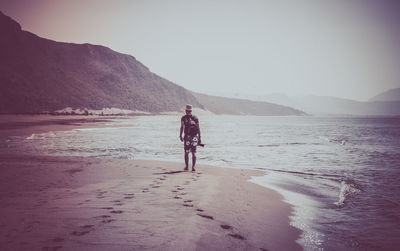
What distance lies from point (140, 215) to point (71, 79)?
438 ft

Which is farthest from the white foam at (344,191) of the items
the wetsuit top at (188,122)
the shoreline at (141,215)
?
the wetsuit top at (188,122)

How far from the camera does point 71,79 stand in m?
121

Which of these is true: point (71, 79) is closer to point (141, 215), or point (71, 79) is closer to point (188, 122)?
point (188, 122)

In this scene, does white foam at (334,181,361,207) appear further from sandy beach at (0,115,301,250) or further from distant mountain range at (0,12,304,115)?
distant mountain range at (0,12,304,115)

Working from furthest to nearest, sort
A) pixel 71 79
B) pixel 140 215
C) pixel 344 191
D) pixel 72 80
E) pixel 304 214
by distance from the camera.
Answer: pixel 72 80 < pixel 71 79 < pixel 344 191 < pixel 304 214 < pixel 140 215

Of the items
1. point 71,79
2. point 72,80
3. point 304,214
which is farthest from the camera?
point 72,80

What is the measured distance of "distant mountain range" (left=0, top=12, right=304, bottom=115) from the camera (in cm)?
8949

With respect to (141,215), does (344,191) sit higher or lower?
lower

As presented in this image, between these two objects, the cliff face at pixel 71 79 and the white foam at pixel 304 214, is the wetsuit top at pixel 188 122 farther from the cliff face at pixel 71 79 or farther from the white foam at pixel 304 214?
the cliff face at pixel 71 79

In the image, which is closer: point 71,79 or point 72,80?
point 71,79

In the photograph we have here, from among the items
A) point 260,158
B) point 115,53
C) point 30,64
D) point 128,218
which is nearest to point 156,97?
point 115,53

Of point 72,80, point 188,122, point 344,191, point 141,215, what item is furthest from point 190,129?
point 72,80

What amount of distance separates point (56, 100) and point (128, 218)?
107 meters

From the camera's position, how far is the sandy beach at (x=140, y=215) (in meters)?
3.34
